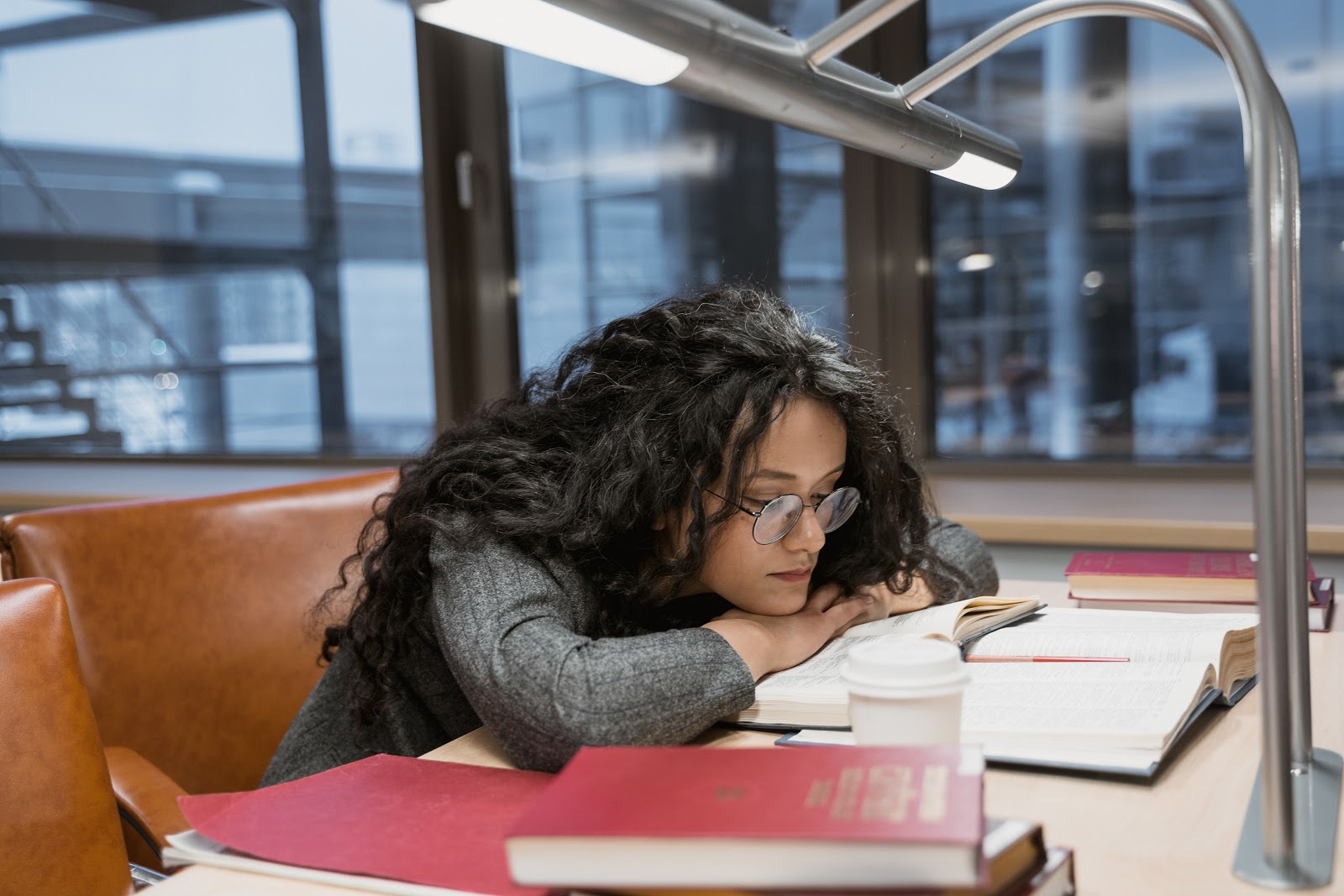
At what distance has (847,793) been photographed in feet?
2.08

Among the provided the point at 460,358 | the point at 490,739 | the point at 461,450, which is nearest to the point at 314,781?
the point at 490,739

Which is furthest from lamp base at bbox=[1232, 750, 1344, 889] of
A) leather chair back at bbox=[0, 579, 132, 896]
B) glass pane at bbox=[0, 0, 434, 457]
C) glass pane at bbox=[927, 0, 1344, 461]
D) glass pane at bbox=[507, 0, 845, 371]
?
glass pane at bbox=[0, 0, 434, 457]

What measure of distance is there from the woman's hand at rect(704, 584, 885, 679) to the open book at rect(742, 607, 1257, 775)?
17 millimetres

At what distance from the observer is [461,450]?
4.08ft

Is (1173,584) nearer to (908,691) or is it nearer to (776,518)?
(776,518)

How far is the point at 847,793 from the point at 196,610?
1150 millimetres

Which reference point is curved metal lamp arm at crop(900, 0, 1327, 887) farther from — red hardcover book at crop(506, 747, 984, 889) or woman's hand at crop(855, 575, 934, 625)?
woman's hand at crop(855, 575, 934, 625)

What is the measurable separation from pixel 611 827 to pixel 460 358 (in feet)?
8.79

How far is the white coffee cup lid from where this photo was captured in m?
0.74

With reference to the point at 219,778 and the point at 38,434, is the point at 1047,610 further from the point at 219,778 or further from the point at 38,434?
the point at 38,434

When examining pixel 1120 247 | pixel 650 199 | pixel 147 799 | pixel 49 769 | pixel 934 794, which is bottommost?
pixel 147 799

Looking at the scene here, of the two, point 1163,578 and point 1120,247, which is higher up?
point 1120,247

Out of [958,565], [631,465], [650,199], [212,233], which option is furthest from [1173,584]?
[212,233]

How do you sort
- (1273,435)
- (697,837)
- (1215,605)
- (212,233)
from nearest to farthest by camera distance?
(697,837)
(1273,435)
(1215,605)
(212,233)
